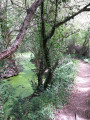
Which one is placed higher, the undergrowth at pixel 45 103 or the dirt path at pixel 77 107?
the undergrowth at pixel 45 103

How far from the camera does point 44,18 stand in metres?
4.11

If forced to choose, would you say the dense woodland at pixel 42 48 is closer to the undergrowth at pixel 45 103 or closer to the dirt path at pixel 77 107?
the undergrowth at pixel 45 103

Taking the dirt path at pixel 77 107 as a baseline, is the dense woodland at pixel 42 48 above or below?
above

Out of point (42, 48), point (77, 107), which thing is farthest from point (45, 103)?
point (42, 48)

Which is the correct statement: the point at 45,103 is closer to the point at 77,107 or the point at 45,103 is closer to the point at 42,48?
the point at 77,107

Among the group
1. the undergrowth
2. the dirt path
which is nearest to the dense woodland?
the undergrowth

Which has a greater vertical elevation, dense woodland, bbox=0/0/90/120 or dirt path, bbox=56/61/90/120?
dense woodland, bbox=0/0/90/120

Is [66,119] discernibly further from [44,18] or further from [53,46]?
[44,18]

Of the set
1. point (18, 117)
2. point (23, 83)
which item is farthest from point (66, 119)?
point (23, 83)

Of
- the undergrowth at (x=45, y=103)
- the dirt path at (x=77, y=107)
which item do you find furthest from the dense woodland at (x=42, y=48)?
the dirt path at (x=77, y=107)

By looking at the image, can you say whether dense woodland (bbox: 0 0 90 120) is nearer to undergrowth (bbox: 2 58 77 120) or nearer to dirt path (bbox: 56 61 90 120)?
undergrowth (bbox: 2 58 77 120)

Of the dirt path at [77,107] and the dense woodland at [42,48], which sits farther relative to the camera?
the dirt path at [77,107]

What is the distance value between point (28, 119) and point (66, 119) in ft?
4.32

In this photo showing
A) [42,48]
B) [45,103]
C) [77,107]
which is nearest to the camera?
[45,103]
